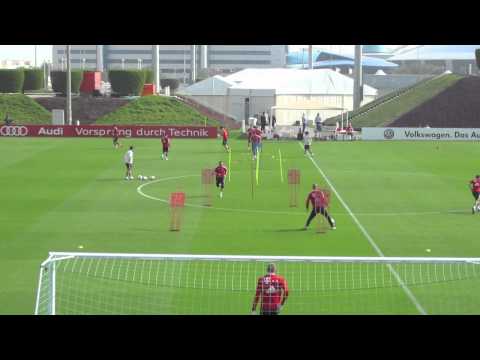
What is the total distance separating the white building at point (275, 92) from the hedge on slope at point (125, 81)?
5.52 meters

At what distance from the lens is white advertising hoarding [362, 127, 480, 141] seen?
65562mm

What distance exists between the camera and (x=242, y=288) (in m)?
19.1

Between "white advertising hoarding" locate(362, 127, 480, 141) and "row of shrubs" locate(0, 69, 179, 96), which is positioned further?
"row of shrubs" locate(0, 69, 179, 96)

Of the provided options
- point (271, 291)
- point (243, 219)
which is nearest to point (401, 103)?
point (243, 219)

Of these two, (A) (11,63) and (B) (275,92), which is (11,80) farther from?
(A) (11,63)

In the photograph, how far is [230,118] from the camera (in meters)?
84.7

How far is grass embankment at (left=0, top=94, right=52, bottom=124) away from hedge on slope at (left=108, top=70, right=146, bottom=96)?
9914 mm

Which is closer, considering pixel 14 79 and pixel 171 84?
pixel 14 79

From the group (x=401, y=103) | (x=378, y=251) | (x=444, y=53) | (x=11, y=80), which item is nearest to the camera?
(x=378, y=251)

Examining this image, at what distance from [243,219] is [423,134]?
39.0 meters

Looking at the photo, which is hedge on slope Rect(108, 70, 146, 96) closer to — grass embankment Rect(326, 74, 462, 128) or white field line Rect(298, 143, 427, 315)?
grass embankment Rect(326, 74, 462, 128)

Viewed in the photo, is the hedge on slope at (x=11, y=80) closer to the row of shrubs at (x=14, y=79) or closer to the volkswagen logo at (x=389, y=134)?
the row of shrubs at (x=14, y=79)

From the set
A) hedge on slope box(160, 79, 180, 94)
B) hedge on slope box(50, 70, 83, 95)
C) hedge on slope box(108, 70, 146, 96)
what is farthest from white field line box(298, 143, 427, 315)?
hedge on slope box(160, 79, 180, 94)
